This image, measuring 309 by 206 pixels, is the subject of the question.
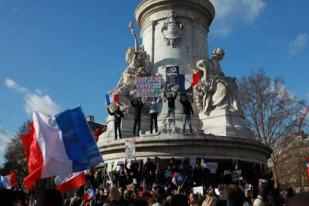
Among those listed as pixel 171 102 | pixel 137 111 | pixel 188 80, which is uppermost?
pixel 188 80

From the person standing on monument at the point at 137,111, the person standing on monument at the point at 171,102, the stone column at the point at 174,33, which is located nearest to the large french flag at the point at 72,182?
the person standing on monument at the point at 171,102

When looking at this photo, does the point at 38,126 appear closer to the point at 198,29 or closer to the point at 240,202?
the point at 240,202

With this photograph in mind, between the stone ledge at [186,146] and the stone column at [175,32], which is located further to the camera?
the stone column at [175,32]

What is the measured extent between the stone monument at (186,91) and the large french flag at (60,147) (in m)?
14.6

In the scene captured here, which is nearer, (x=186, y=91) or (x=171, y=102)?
(x=171, y=102)

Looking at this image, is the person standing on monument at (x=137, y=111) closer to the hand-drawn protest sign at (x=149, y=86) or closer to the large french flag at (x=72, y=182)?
the hand-drawn protest sign at (x=149, y=86)

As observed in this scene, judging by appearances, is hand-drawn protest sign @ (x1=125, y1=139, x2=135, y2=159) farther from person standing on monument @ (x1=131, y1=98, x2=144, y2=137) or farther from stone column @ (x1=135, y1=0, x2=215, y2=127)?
stone column @ (x1=135, y1=0, x2=215, y2=127)

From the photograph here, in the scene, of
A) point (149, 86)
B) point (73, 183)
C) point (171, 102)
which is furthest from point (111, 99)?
point (73, 183)

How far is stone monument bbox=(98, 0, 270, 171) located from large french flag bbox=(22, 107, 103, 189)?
47.8ft

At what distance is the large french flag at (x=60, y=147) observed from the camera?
23.8ft

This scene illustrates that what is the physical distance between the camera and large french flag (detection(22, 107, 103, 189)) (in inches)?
286

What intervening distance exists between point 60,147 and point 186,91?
20.3m

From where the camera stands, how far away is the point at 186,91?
27.5 m

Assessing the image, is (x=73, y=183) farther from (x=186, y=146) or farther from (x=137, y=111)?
(x=137, y=111)
